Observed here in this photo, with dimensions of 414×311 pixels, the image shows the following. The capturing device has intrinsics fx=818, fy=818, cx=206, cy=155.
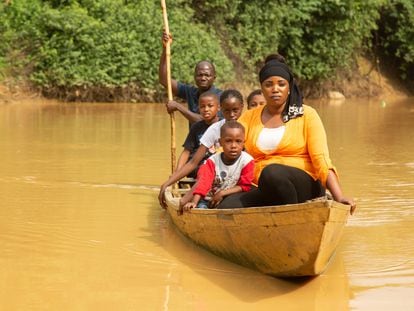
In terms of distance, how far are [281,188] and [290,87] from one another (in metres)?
0.77

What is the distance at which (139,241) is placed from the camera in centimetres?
557

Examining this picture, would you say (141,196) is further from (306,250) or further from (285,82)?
(306,250)

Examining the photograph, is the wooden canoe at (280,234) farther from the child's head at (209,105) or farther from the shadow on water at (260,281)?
the child's head at (209,105)

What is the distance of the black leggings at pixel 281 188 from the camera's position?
4.39m

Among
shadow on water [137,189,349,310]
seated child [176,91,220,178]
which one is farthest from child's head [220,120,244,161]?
seated child [176,91,220,178]

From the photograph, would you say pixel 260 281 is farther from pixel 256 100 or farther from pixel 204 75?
pixel 204 75

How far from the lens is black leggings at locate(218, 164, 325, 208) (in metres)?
4.39

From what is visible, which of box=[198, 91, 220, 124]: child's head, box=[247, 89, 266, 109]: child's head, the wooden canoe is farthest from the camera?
box=[247, 89, 266, 109]: child's head

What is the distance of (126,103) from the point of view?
58.6ft

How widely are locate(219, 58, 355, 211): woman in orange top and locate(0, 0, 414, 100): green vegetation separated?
505 inches

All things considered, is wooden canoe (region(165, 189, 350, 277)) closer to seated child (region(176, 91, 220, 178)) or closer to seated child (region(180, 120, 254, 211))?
seated child (region(180, 120, 254, 211))

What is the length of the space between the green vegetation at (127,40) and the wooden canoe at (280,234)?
43.0ft

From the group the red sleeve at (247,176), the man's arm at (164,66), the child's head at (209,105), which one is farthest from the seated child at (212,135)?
the man's arm at (164,66)

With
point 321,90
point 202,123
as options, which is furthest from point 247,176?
point 321,90
